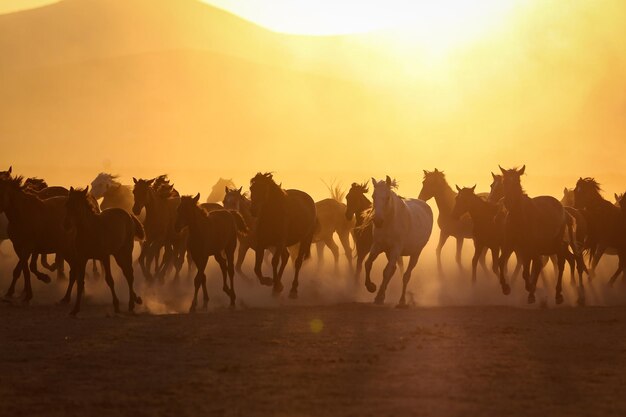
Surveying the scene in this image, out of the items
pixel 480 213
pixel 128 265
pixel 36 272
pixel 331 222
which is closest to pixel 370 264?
pixel 480 213

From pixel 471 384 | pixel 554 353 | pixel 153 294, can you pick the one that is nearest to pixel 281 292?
pixel 153 294

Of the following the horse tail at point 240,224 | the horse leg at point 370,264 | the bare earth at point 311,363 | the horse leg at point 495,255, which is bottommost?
the bare earth at point 311,363

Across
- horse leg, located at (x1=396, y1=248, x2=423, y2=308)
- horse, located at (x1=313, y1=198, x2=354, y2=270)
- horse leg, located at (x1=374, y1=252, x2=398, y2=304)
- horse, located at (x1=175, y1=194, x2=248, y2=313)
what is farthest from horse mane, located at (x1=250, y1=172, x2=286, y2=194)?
horse, located at (x1=313, y1=198, x2=354, y2=270)

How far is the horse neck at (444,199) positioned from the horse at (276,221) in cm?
491

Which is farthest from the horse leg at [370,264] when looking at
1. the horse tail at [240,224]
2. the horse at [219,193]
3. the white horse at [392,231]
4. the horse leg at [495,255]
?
the horse at [219,193]

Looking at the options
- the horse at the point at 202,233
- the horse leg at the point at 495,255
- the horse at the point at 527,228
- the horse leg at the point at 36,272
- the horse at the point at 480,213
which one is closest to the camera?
the horse at the point at 202,233

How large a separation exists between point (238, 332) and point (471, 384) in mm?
5108

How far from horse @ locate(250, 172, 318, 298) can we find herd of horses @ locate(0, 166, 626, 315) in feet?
0.08

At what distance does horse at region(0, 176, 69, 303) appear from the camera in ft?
65.9

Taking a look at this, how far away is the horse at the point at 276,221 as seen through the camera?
70.9 ft

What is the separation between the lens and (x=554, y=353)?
47.7ft

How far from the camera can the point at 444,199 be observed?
27641 mm

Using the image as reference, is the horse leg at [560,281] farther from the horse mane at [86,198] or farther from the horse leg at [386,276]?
the horse mane at [86,198]

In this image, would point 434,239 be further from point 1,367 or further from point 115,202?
point 1,367
